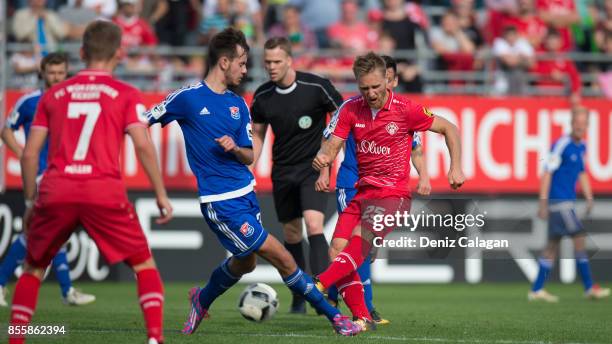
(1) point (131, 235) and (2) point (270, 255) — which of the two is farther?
(2) point (270, 255)

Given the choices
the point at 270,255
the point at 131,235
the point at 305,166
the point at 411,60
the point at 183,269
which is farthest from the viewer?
the point at 411,60

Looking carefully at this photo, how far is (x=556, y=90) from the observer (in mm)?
17844

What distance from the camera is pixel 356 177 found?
34.9 ft

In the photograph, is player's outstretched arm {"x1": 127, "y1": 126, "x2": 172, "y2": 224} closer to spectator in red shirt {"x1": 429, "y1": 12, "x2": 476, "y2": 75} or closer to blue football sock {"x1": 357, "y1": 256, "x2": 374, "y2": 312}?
blue football sock {"x1": 357, "y1": 256, "x2": 374, "y2": 312}

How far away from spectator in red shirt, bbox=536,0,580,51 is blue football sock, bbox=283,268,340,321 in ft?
37.6

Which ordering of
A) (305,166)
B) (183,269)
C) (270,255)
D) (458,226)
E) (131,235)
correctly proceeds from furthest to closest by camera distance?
1. (183,269)
2. (458,226)
3. (305,166)
4. (270,255)
5. (131,235)

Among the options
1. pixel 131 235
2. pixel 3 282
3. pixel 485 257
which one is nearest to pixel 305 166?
pixel 3 282

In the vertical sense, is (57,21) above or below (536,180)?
above

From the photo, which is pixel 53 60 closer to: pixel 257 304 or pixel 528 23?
pixel 257 304

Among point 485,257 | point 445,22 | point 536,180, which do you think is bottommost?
point 485,257

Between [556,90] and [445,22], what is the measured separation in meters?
2.21

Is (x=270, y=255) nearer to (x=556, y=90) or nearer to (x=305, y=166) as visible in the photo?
(x=305, y=166)

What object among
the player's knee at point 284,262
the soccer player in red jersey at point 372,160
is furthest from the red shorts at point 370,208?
the player's knee at point 284,262

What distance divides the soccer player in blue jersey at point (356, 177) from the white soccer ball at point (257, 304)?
71cm
